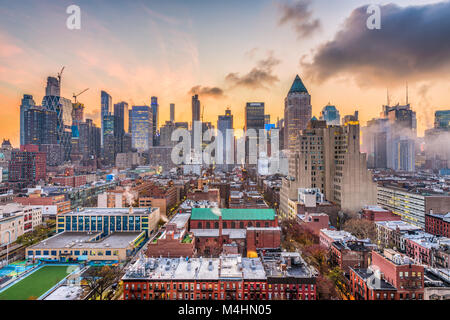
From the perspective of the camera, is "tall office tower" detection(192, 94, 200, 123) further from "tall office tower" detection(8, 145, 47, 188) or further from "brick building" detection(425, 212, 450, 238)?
"tall office tower" detection(8, 145, 47, 188)

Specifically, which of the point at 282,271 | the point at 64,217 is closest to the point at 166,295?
the point at 282,271

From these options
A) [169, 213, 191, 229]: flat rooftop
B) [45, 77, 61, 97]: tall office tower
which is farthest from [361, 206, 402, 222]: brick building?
[45, 77, 61, 97]: tall office tower

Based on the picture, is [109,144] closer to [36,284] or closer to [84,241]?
[84,241]

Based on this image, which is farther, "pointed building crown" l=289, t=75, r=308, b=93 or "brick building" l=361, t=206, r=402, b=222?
"brick building" l=361, t=206, r=402, b=222

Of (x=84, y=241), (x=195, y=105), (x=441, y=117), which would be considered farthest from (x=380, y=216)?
(x=84, y=241)

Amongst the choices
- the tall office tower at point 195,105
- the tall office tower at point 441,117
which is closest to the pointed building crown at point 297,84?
the tall office tower at point 195,105
